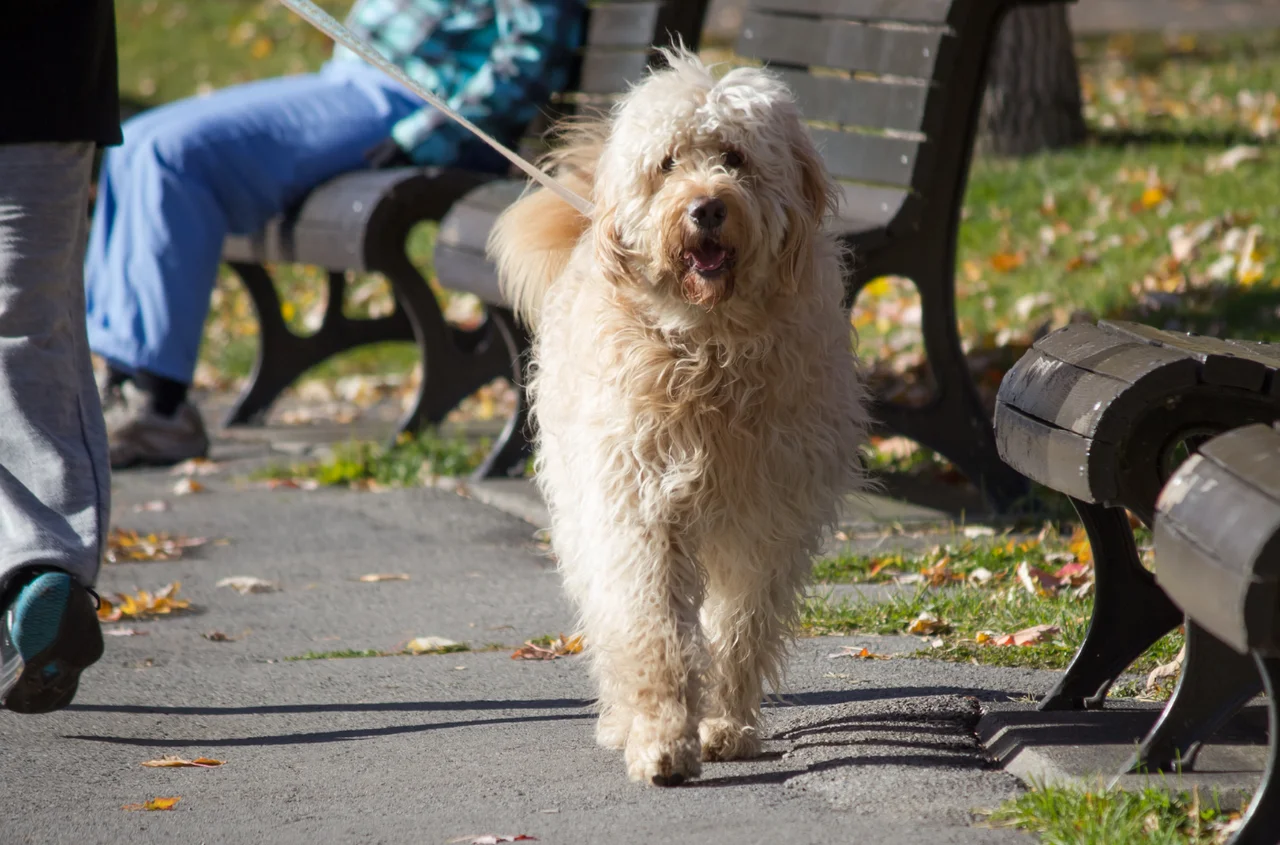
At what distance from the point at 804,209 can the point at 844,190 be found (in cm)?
181

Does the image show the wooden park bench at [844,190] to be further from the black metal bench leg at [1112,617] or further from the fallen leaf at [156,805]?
the fallen leaf at [156,805]

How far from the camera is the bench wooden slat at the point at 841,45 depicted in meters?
5.44

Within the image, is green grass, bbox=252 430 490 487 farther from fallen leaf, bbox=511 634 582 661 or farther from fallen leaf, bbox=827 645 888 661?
fallen leaf, bbox=827 645 888 661

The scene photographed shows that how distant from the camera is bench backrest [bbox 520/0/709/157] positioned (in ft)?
21.0

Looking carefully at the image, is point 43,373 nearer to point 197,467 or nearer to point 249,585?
point 249,585

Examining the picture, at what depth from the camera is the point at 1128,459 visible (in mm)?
2941

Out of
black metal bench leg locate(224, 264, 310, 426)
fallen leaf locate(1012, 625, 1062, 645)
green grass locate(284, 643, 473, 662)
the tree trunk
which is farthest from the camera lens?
the tree trunk

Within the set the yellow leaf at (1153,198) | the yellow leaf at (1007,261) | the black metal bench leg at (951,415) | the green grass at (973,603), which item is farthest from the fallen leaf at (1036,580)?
the yellow leaf at (1153,198)

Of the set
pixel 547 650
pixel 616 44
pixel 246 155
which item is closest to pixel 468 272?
pixel 616 44

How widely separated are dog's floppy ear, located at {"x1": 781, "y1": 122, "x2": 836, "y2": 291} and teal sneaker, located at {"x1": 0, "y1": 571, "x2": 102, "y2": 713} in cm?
163

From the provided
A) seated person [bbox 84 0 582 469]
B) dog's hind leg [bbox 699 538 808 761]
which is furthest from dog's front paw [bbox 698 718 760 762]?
seated person [bbox 84 0 582 469]

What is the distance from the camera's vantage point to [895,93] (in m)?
5.52

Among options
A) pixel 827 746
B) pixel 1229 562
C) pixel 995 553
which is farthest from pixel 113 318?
pixel 1229 562

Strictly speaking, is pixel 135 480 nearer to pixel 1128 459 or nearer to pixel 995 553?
pixel 995 553
